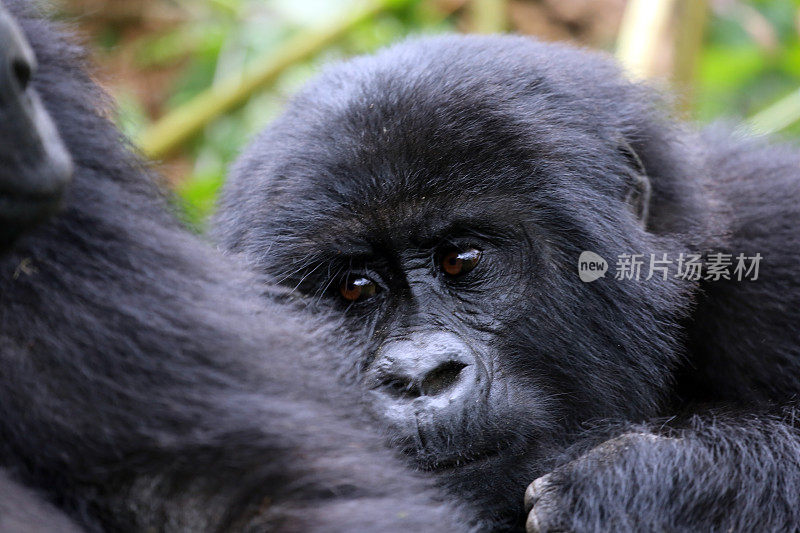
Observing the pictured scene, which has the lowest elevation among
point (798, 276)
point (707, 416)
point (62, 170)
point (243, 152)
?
point (707, 416)

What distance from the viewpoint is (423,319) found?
2936 mm

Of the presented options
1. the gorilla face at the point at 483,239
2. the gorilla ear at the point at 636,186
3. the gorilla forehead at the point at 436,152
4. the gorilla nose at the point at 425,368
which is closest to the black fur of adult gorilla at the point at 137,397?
the gorilla nose at the point at 425,368

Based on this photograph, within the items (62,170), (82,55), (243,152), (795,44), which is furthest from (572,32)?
(62,170)

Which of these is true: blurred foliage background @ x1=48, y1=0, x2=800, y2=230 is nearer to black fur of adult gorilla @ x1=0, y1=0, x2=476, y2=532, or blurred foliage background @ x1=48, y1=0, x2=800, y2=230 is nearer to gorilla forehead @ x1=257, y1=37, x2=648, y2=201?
gorilla forehead @ x1=257, y1=37, x2=648, y2=201

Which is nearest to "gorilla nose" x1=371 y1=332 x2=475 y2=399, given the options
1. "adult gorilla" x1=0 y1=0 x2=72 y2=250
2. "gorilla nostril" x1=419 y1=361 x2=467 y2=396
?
"gorilla nostril" x1=419 y1=361 x2=467 y2=396

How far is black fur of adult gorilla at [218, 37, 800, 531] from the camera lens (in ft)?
8.74

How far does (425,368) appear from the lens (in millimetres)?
2680

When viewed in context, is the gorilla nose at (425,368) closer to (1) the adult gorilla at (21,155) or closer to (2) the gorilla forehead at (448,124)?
(2) the gorilla forehead at (448,124)

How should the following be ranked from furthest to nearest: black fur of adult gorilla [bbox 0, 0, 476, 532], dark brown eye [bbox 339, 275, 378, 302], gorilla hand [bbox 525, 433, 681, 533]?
dark brown eye [bbox 339, 275, 378, 302] → gorilla hand [bbox 525, 433, 681, 533] → black fur of adult gorilla [bbox 0, 0, 476, 532]

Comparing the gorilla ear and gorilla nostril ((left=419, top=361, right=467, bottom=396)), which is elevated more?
the gorilla ear

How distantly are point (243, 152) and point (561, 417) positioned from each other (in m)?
1.52

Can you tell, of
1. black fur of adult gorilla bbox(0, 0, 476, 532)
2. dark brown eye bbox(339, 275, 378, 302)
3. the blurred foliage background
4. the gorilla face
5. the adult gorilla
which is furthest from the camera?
the blurred foliage background

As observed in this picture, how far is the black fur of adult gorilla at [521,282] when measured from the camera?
266 centimetres

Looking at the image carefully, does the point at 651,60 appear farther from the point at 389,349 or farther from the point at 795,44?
the point at 389,349
